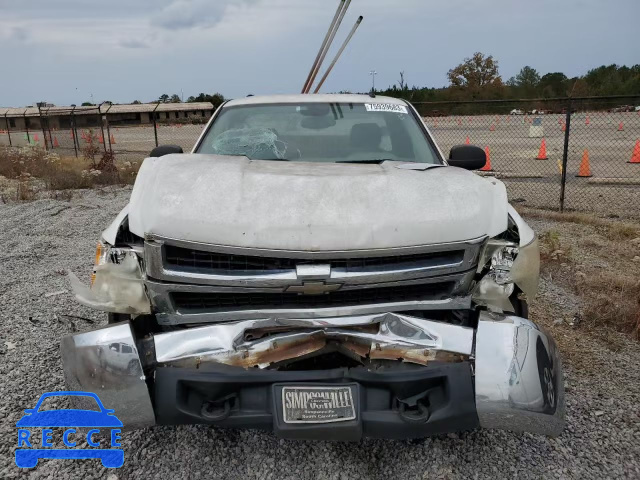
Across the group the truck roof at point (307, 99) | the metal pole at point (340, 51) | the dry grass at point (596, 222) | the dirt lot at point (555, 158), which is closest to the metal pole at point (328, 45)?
the metal pole at point (340, 51)

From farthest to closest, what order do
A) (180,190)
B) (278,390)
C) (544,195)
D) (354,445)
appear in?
(544,195), (354,445), (180,190), (278,390)

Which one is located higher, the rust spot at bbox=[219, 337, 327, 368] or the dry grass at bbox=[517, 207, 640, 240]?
the rust spot at bbox=[219, 337, 327, 368]

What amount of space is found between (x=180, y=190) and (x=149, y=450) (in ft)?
4.46

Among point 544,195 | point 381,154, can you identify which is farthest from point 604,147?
point 381,154

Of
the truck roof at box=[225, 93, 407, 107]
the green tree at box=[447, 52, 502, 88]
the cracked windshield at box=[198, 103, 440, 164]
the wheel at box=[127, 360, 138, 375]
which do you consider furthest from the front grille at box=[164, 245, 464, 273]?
the green tree at box=[447, 52, 502, 88]

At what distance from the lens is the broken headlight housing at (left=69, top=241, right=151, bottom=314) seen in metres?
2.43

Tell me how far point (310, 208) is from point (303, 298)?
40 centimetres

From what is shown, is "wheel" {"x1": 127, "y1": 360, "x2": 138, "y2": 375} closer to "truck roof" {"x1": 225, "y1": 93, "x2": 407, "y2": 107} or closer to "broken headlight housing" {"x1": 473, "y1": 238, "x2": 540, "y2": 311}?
"broken headlight housing" {"x1": 473, "y1": 238, "x2": 540, "y2": 311}

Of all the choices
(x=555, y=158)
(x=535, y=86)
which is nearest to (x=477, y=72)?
(x=535, y=86)

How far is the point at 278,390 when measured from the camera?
2201 mm

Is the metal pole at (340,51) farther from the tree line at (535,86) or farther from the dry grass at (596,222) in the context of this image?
the tree line at (535,86)

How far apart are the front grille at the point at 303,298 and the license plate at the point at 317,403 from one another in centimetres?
38

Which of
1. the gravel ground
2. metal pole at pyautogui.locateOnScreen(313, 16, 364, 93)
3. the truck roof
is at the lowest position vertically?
the gravel ground

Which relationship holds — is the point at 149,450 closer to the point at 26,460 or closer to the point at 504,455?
the point at 26,460
